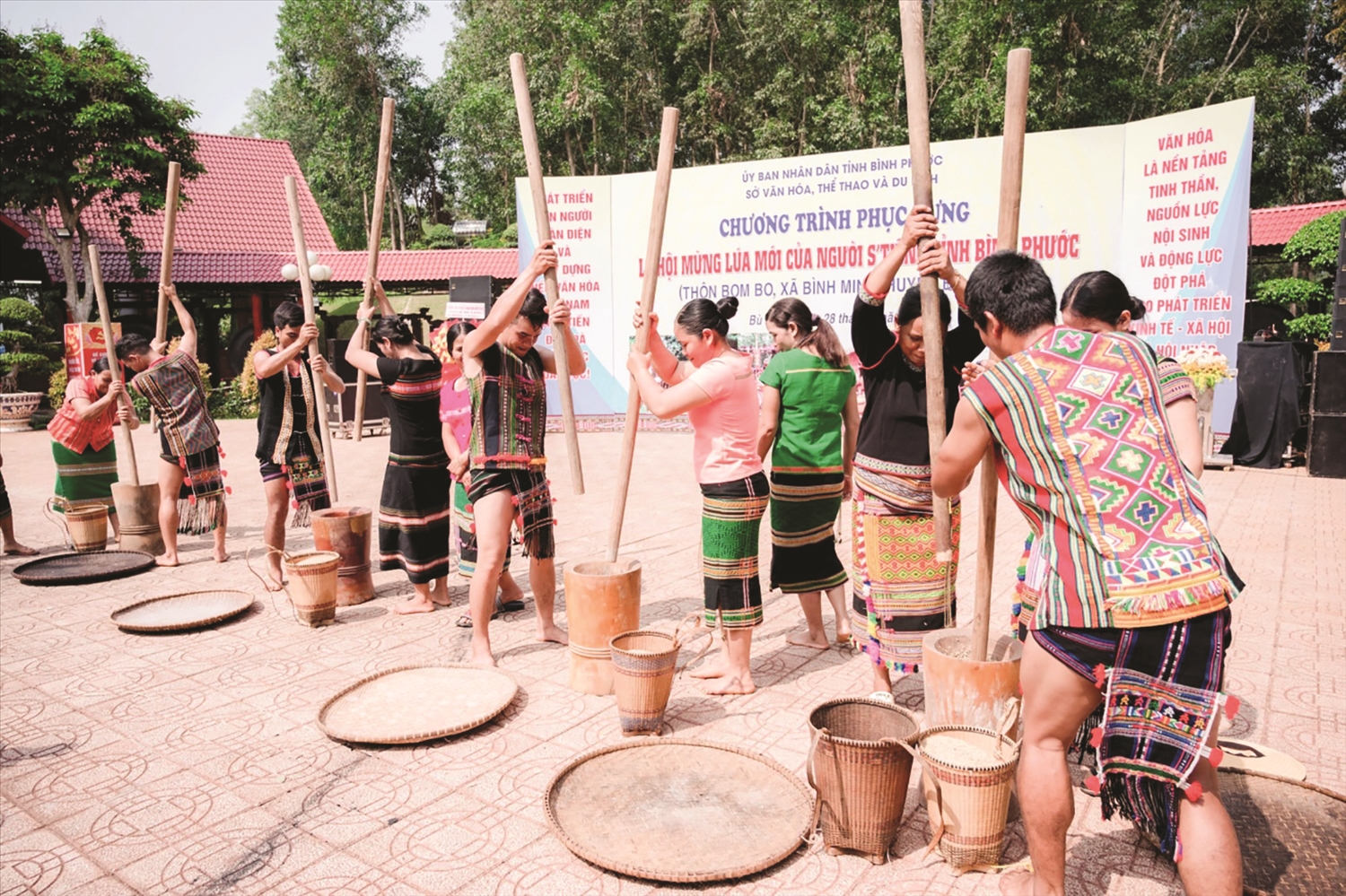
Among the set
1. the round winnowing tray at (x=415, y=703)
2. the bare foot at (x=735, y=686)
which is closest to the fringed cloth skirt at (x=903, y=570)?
the bare foot at (x=735, y=686)

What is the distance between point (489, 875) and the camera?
272cm

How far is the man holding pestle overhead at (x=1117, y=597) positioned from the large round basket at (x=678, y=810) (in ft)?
2.88

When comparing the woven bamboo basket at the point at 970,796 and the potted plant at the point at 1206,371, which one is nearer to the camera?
the woven bamboo basket at the point at 970,796

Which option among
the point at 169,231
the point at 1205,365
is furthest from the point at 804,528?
the point at 1205,365

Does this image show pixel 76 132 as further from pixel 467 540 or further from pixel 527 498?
pixel 527 498

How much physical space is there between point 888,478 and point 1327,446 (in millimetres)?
9073

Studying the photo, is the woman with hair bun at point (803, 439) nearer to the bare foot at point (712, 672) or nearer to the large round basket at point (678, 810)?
the bare foot at point (712, 672)

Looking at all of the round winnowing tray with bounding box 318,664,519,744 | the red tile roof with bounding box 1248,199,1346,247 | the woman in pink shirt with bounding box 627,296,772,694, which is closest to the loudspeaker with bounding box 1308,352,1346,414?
the red tile roof with bounding box 1248,199,1346,247

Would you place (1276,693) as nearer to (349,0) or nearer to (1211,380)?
(1211,380)

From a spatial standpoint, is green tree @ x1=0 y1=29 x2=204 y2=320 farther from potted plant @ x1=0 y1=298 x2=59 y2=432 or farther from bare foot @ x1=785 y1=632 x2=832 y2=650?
bare foot @ x1=785 y1=632 x2=832 y2=650

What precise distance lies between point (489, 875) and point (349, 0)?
33.5 metres

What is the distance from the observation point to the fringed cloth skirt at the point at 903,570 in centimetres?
371

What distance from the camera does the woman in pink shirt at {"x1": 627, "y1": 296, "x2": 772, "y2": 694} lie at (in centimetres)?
403

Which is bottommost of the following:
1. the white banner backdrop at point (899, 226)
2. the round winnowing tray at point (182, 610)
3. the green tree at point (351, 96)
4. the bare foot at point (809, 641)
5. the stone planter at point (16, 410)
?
the bare foot at point (809, 641)
